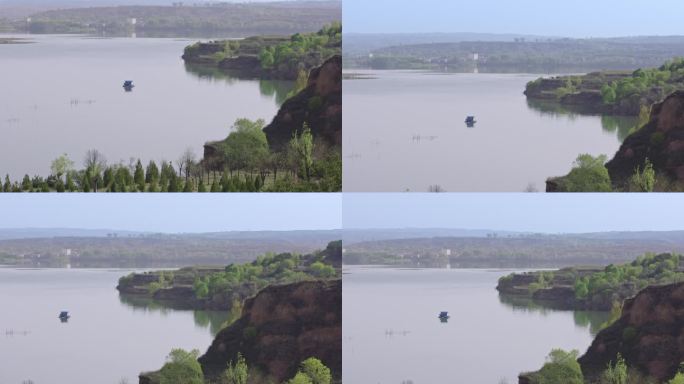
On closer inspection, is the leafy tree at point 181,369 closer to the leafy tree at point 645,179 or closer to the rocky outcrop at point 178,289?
the rocky outcrop at point 178,289

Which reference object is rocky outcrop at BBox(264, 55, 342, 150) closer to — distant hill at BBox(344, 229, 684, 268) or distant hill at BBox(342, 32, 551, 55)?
distant hill at BBox(342, 32, 551, 55)

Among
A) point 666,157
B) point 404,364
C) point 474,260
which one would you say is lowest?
point 404,364

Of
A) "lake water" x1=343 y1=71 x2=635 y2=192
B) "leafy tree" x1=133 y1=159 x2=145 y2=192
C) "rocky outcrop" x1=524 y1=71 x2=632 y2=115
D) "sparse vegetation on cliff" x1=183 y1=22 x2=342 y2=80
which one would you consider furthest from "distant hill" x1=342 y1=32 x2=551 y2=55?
"leafy tree" x1=133 y1=159 x2=145 y2=192

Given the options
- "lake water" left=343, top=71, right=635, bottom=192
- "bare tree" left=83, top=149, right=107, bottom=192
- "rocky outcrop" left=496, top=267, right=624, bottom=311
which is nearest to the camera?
"bare tree" left=83, top=149, right=107, bottom=192

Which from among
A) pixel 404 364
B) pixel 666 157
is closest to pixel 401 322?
pixel 404 364

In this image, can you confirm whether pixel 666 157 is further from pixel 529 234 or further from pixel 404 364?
pixel 404 364

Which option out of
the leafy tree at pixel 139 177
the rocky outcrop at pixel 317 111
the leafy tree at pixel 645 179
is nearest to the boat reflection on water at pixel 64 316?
the leafy tree at pixel 139 177

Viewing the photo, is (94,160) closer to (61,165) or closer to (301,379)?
(61,165)
